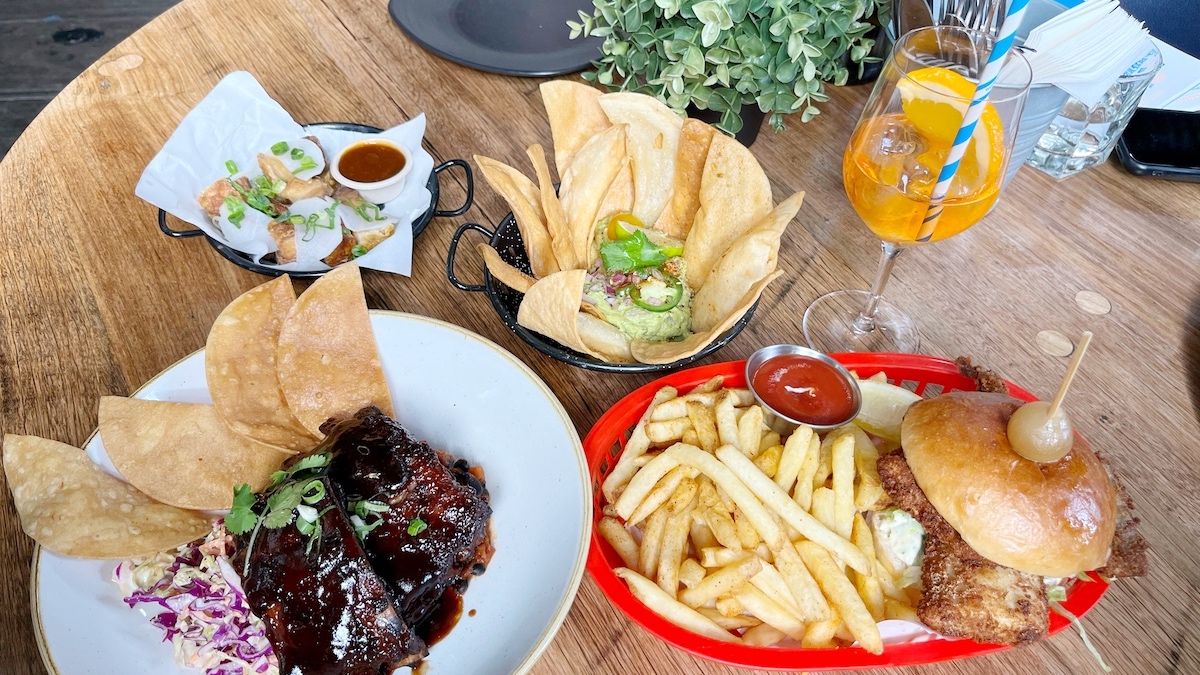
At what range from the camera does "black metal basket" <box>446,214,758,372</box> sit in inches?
68.7

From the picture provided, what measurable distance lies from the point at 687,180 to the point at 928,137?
692 mm

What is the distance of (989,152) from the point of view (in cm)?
163

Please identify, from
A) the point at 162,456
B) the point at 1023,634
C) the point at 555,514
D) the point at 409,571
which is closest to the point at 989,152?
the point at 1023,634

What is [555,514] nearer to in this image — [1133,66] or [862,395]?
[862,395]

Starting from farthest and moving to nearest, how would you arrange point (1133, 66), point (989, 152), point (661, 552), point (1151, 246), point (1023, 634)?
point (1151, 246)
point (1133, 66)
point (989, 152)
point (661, 552)
point (1023, 634)

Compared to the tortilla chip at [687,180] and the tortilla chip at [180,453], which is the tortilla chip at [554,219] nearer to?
the tortilla chip at [687,180]

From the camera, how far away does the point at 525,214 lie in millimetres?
2002

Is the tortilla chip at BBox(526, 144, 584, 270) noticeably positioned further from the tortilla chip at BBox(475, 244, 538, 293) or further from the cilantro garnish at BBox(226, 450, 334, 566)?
the cilantro garnish at BBox(226, 450, 334, 566)

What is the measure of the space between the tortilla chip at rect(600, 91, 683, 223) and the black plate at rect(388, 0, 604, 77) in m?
0.75

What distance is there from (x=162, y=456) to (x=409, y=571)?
0.63 meters

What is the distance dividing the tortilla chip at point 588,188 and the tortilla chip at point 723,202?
26 centimetres

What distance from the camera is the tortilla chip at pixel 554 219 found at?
2008 mm

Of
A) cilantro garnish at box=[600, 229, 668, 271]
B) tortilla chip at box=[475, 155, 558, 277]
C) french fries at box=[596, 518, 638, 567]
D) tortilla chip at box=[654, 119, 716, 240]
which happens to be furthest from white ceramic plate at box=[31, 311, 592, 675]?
tortilla chip at box=[654, 119, 716, 240]

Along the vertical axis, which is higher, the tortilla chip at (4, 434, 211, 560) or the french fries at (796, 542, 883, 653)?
the french fries at (796, 542, 883, 653)
